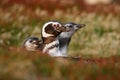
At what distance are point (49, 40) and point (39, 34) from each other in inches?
205

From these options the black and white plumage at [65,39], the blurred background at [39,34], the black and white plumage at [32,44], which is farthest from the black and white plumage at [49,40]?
the blurred background at [39,34]

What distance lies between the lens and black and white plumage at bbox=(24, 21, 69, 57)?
1173 cm

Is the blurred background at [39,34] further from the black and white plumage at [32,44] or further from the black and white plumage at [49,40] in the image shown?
the black and white plumage at [49,40]

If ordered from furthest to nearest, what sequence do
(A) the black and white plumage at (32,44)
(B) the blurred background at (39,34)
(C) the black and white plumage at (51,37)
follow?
(A) the black and white plumage at (32,44) < (C) the black and white plumage at (51,37) < (B) the blurred background at (39,34)

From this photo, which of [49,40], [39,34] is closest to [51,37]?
[49,40]

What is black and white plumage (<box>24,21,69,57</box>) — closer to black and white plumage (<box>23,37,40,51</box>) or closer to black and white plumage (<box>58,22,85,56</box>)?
black and white plumage (<box>23,37,40,51</box>)

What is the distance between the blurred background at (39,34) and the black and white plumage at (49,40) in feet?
2.04

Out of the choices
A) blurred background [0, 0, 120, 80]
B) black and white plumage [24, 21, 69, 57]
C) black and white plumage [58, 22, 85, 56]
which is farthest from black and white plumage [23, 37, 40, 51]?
black and white plumage [58, 22, 85, 56]

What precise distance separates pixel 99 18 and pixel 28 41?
315 inches

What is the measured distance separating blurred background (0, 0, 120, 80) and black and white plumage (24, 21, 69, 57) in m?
0.62

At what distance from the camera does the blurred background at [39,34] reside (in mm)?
8125

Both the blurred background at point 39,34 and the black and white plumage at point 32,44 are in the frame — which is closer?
the blurred background at point 39,34

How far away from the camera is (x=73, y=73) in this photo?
27.3 feet

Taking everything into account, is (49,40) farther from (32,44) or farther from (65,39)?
(65,39)
